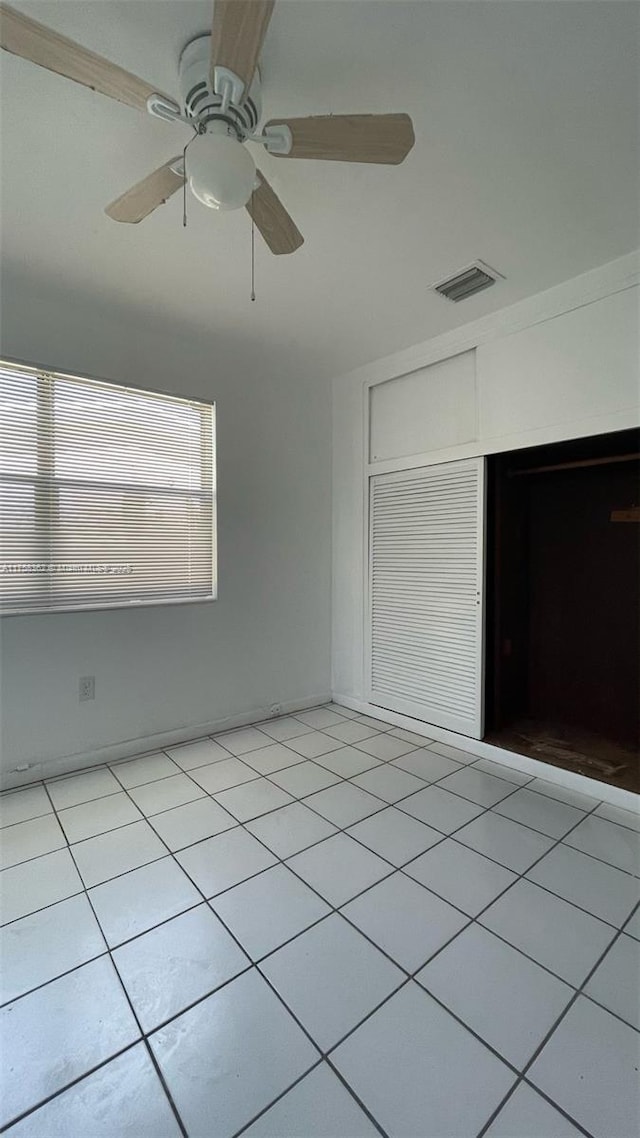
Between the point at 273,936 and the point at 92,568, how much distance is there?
6.87ft

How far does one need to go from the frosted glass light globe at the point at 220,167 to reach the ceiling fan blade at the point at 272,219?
0.73 feet

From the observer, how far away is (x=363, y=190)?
177 cm

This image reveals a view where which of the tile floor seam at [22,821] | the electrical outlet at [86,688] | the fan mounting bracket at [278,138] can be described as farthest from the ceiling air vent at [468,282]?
the tile floor seam at [22,821]

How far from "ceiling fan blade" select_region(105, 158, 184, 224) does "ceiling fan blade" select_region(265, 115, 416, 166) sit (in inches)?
14.2

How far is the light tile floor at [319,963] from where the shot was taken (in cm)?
104

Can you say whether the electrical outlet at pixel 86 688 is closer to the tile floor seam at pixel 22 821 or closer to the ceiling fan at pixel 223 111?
the tile floor seam at pixel 22 821

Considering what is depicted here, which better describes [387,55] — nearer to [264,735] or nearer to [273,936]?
[273,936]

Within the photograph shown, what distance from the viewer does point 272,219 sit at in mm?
1580

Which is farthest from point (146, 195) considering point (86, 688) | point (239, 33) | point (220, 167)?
point (86, 688)

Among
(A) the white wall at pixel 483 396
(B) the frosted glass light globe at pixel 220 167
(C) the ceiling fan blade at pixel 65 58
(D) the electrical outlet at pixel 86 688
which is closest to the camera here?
(C) the ceiling fan blade at pixel 65 58

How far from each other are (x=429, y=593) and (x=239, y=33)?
2717 mm

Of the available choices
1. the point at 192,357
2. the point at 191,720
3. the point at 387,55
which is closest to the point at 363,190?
the point at 387,55

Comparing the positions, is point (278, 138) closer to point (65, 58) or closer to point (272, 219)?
point (272, 219)

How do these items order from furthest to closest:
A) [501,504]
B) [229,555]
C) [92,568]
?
[229,555] → [501,504] → [92,568]
